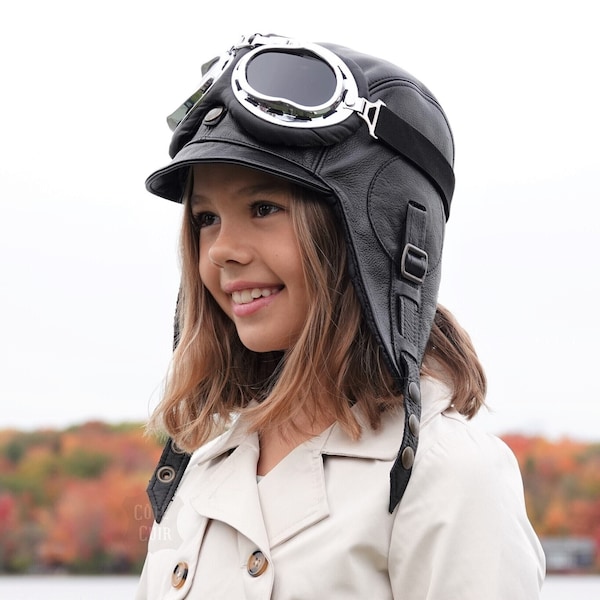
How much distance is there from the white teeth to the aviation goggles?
1.16 feet

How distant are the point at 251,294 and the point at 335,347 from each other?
22 centimetres

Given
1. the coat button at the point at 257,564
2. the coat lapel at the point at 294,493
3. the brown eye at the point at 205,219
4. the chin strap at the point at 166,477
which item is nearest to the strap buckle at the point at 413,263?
the coat lapel at the point at 294,493

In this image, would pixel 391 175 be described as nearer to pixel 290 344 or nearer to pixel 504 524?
pixel 290 344

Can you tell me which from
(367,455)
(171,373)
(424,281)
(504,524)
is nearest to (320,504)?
(367,455)

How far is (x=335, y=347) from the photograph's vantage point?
2.04 metres

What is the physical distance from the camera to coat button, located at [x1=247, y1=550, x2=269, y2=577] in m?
1.89

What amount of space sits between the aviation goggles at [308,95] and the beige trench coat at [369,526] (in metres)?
0.51

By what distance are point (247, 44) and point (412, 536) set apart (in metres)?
1.16

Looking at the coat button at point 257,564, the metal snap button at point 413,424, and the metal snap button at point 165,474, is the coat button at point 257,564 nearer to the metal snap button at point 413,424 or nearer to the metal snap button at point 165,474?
the metal snap button at point 413,424

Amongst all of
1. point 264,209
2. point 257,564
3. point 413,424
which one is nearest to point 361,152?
point 264,209

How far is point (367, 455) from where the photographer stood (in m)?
1.94

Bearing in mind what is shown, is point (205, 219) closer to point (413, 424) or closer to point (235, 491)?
point (235, 491)

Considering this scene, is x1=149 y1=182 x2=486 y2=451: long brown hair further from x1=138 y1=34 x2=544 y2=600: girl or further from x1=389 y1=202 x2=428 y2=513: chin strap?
x1=389 y1=202 x2=428 y2=513: chin strap

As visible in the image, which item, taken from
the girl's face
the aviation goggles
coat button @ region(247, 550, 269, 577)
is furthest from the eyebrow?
coat button @ region(247, 550, 269, 577)
